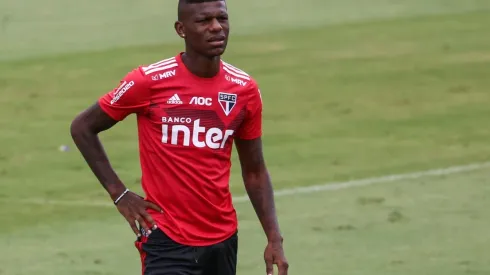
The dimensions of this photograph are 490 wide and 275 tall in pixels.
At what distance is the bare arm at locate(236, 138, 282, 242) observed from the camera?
709cm

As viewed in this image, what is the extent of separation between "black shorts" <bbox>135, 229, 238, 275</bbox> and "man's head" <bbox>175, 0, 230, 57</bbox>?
0.93 m

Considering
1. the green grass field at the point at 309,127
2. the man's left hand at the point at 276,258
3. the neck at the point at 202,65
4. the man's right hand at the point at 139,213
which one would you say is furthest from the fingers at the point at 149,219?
the green grass field at the point at 309,127

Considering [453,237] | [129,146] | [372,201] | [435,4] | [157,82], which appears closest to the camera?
[157,82]

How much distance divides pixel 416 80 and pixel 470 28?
339 cm

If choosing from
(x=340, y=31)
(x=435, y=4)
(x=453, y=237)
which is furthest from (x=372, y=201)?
(x=435, y=4)

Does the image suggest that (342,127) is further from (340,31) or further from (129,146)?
(340,31)

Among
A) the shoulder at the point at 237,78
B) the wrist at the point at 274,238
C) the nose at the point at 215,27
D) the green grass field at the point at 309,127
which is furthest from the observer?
the green grass field at the point at 309,127

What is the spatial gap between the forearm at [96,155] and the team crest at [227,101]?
64 cm

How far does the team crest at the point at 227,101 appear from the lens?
22.4ft

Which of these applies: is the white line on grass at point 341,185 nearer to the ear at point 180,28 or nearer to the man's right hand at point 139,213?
the man's right hand at point 139,213

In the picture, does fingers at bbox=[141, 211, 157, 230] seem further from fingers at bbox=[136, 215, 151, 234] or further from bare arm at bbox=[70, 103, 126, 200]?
bare arm at bbox=[70, 103, 126, 200]

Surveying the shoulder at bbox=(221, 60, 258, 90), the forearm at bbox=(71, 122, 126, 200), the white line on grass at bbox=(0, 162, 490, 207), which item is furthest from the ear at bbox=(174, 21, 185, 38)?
the white line on grass at bbox=(0, 162, 490, 207)

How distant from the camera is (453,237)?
1094 centimetres

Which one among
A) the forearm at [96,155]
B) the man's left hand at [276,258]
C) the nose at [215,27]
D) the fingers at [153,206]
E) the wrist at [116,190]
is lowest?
the man's left hand at [276,258]
